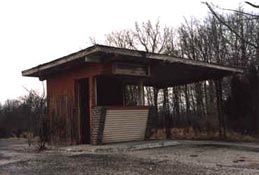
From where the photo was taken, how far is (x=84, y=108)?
16.5m

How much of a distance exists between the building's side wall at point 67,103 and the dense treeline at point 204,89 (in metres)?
3.77

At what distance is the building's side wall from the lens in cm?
1529

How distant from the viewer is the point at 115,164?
380 inches

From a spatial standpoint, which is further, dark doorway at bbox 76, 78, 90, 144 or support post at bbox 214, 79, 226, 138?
support post at bbox 214, 79, 226, 138

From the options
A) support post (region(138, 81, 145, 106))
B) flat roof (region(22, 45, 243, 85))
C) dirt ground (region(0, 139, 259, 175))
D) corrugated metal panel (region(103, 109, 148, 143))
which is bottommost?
dirt ground (region(0, 139, 259, 175))

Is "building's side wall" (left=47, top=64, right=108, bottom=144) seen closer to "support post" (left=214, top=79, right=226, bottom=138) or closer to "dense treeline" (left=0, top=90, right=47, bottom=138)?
"dense treeline" (left=0, top=90, right=47, bottom=138)

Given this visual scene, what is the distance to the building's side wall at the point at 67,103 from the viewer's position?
1529cm

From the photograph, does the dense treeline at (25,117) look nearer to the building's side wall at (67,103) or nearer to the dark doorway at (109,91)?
the building's side wall at (67,103)

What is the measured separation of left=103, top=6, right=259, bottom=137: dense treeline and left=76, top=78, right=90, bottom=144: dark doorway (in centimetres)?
332

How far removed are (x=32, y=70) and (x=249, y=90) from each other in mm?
10120

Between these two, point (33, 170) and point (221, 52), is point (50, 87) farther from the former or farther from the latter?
point (221, 52)

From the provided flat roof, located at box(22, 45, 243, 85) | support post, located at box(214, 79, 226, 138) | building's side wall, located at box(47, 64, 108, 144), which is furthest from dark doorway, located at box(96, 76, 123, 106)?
support post, located at box(214, 79, 226, 138)

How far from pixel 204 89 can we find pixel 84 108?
16.5 meters

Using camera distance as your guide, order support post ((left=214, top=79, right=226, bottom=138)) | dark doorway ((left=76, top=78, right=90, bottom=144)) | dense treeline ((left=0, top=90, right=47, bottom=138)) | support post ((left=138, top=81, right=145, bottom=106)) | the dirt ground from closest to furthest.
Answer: the dirt ground, dark doorway ((left=76, top=78, right=90, bottom=144)), support post ((left=138, top=81, right=145, bottom=106)), dense treeline ((left=0, top=90, right=47, bottom=138)), support post ((left=214, top=79, right=226, bottom=138))
